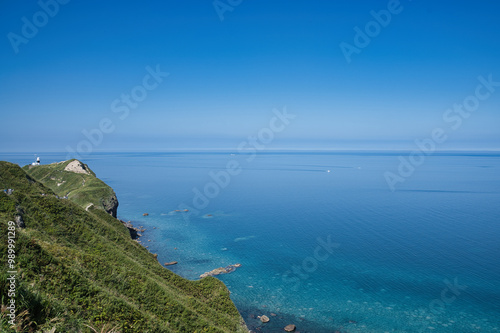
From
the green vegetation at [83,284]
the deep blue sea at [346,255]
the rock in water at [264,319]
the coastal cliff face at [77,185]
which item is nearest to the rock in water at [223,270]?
the deep blue sea at [346,255]

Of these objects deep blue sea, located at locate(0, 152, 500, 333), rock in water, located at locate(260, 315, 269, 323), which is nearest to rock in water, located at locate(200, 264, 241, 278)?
deep blue sea, located at locate(0, 152, 500, 333)

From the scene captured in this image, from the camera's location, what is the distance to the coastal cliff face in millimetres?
62344

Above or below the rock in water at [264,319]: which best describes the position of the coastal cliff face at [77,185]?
above

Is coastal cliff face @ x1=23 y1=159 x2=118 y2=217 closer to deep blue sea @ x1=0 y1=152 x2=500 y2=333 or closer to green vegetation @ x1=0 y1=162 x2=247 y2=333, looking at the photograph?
deep blue sea @ x1=0 y1=152 x2=500 y2=333

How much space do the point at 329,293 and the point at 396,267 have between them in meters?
18.7

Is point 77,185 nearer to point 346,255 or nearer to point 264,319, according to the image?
point 264,319

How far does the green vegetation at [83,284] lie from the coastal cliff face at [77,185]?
20632mm

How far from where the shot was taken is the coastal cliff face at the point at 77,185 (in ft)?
205

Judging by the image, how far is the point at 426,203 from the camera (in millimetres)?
107438

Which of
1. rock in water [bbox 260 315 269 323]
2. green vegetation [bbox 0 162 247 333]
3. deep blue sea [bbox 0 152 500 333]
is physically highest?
green vegetation [bbox 0 162 247 333]

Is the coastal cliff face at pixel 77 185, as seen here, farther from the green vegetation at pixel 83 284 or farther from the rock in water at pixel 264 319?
the rock in water at pixel 264 319

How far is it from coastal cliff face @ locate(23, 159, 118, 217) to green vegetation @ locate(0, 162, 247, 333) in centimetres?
2063

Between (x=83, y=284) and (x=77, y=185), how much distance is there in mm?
69325

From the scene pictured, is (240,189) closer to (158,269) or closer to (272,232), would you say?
(272,232)
